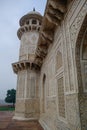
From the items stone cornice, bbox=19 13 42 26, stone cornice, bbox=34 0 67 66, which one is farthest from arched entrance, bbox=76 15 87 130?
stone cornice, bbox=19 13 42 26

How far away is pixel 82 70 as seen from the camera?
115 inches

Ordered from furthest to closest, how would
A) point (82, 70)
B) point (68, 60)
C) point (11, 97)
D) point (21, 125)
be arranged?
1. point (11, 97)
2. point (21, 125)
3. point (68, 60)
4. point (82, 70)

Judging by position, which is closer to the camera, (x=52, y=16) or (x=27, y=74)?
(x=52, y=16)

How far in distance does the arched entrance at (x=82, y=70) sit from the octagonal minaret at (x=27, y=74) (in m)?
7.63

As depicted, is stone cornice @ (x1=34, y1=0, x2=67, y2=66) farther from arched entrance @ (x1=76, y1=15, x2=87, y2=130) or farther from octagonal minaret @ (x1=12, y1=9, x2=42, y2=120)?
octagonal minaret @ (x1=12, y1=9, x2=42, y2=120)

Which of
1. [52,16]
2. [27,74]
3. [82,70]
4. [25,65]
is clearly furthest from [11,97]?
[82,70]

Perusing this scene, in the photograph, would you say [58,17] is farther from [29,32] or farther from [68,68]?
[29,32]

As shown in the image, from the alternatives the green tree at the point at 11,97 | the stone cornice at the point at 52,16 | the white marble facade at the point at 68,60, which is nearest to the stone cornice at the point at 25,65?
the white marble facade at the point at 68,60

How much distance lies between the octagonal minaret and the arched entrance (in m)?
7.63

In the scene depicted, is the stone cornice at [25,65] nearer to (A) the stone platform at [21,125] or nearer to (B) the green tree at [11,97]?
(A) the stone platform at [21,125]

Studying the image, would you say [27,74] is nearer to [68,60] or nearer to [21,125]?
[21,125]

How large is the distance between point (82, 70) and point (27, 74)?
8.11m

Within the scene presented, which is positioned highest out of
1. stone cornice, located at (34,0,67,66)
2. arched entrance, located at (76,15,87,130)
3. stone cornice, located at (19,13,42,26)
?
stone cornice, located at (19,13,42,26)

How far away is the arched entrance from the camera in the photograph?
104 inches
